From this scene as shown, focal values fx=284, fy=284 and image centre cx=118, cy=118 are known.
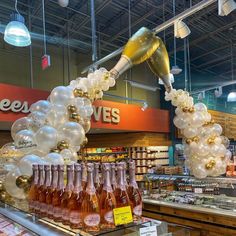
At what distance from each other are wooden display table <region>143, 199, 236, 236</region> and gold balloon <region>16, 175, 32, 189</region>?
5.82 ft

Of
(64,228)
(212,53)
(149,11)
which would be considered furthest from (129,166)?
(212,53)

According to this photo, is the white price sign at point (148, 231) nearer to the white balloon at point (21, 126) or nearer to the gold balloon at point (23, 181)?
the gold balloon at point (23, 181)

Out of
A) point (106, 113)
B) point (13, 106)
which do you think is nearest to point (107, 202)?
point (13, 106)

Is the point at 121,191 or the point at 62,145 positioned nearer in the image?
the point at 121,191

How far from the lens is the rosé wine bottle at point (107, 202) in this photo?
1.27 m

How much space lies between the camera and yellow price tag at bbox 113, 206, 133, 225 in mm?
1281

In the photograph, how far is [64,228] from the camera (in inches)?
53.1

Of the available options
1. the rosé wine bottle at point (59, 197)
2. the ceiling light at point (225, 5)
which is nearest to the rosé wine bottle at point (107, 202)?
the rosé wine bottle at point (59, 197)

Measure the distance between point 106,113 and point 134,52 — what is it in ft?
15.3

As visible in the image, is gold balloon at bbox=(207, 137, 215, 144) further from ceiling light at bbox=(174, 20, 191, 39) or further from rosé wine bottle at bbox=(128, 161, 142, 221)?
rosé wine bottle at bbox=(128, 161, 142, 221)

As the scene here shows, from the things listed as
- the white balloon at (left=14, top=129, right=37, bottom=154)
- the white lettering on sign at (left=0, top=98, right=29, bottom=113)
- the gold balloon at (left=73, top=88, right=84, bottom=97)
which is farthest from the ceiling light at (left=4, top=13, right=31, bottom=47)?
the white lettering on sign at (left=0, top=98, right=29, bottom=113)

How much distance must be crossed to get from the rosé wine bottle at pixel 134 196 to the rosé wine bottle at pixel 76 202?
251mm

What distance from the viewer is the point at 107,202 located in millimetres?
1288

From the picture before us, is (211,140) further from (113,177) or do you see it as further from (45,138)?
(113,177)
